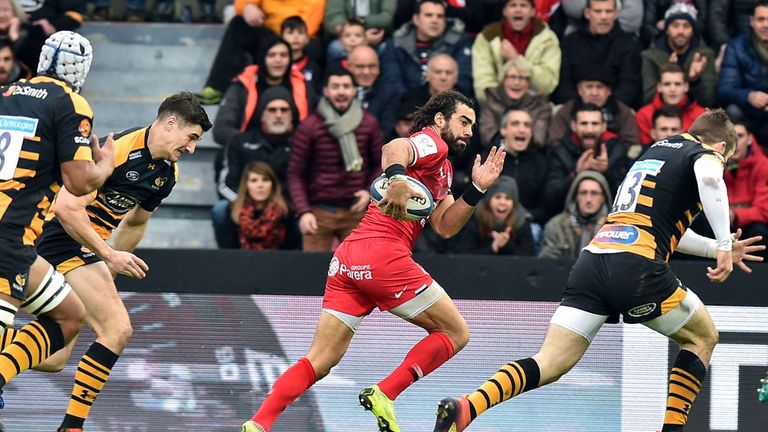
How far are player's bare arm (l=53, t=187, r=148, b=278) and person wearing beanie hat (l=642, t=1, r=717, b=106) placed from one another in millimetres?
6104

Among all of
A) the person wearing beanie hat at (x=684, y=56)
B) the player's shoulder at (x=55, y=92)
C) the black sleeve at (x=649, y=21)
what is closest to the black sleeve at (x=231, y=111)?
the person wearing beanie hat at (x=684, y=56)

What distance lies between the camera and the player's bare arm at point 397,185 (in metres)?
8.66

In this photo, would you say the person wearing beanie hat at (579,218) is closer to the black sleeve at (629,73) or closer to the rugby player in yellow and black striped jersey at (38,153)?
the black sleeve at (629,73)

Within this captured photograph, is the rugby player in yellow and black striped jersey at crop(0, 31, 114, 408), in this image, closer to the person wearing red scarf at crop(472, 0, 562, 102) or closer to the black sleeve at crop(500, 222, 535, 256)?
the black sleeve at crop(500, 222, 535, 256)

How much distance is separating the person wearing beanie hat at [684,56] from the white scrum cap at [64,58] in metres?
6.27

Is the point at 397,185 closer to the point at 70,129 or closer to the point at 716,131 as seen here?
the point at 70,129

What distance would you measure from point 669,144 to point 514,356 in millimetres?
2354

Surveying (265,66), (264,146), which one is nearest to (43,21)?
(265,66)

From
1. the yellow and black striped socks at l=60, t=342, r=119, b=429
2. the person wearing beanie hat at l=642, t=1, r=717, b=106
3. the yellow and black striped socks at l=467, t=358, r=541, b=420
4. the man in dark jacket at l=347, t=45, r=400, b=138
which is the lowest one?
the yellow and black striped socks at l=60, t=342, r=119, b=429

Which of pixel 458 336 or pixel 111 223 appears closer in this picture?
pixel 458 336

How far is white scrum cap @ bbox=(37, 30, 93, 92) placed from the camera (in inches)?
336

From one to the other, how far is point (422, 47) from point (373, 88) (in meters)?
0.63

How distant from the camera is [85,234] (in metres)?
8.99

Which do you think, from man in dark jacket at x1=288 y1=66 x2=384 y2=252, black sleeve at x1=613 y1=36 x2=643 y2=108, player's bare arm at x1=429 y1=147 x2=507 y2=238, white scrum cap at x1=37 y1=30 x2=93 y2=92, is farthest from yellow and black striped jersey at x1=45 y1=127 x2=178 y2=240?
black sleeve at x1=613 y1=36 x2=643 y2=108
